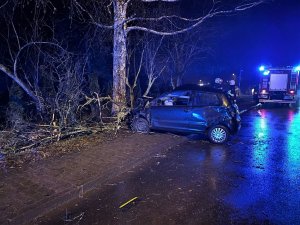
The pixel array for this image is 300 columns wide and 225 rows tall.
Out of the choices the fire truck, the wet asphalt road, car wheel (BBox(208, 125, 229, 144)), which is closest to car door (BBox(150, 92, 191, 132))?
car wheel (BBox(208, 125, 229, 144))

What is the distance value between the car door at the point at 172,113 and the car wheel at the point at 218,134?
33.5 inches

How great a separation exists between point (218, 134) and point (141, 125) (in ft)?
A: 9.12

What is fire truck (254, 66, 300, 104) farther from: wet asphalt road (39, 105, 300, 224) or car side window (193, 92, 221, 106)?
car side window (193, 92, 221, 106)

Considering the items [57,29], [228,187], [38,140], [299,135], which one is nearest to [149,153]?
[228,187]

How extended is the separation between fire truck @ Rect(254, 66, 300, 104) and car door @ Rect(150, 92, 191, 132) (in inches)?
523

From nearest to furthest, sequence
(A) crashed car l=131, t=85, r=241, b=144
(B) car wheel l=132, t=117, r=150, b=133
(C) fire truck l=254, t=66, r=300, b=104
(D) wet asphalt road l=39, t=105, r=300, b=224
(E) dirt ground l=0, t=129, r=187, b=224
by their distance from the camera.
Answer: (D) wet asphalt road l=39, t=105, r=300, b=224 < (E) dirt ground l=0, t=129, r=187, b=224 < (A) crashed car l=131, t=85, r=241, b=144 < (B) car wheel l=132, t=117, r=150, b=133 < (C) fire truck l=254, t=66, r=300, b=104

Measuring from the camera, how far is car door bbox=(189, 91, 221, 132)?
969 centimetres

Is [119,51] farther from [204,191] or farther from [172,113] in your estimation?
[204,191]

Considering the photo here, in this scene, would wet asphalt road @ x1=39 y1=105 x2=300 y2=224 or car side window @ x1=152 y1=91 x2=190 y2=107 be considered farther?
car side window @ x1=152 y1=91 x2=190 y2=107

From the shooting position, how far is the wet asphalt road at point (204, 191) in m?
4.84

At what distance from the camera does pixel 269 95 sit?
21359mm

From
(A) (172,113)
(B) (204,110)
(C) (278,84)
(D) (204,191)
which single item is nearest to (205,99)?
(B) (204,110)

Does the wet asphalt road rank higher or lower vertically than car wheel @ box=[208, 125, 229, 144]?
lower

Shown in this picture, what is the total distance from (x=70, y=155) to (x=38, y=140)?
1.46 meters
